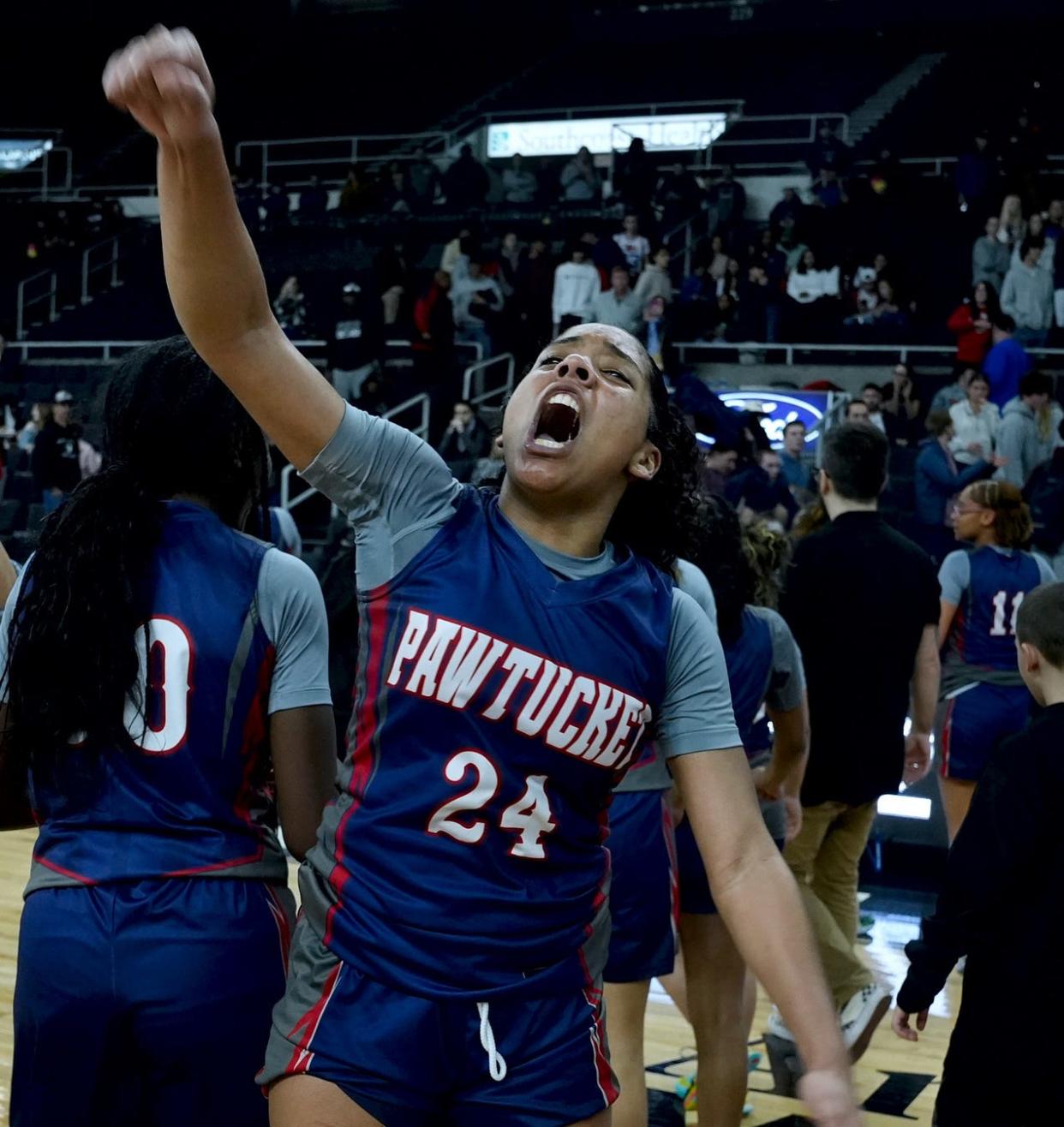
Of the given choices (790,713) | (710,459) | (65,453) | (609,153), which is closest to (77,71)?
(609,153)

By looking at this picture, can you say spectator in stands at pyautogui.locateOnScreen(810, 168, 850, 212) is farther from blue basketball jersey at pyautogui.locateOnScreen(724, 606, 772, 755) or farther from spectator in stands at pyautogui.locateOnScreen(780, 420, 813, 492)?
blue basketball jersey at pyautogui.locateOnScreen(724, 606, 772, 755)

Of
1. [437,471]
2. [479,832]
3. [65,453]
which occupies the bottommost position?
[65,453]

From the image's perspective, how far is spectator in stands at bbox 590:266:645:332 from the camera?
1272cm

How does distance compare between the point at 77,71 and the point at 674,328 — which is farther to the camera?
the point at 77,71

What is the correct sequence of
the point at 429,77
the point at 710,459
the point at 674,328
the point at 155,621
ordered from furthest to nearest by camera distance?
the point at 429,77
the point at 674,328
the point at 710,459
the point at 155,621

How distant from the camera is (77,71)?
961 inches

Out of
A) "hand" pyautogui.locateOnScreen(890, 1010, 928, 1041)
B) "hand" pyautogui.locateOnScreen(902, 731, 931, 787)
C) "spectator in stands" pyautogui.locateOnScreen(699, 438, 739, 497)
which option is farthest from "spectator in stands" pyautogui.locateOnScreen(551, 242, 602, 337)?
"hand" pyautogui.locateOnScreen(890, 1010, 928, 1041)

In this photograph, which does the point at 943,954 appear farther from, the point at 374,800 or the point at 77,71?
the point at 77,71

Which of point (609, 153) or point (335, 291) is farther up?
point (609, 153)

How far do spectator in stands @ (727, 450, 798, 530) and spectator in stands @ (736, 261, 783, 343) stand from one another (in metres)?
4.42

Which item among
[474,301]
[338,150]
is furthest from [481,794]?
[338,150]

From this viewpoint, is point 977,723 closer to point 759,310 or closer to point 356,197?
point 759,310

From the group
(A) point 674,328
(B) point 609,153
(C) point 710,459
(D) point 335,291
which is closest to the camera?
(C) point 710,459

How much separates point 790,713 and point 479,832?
85.1 inches
